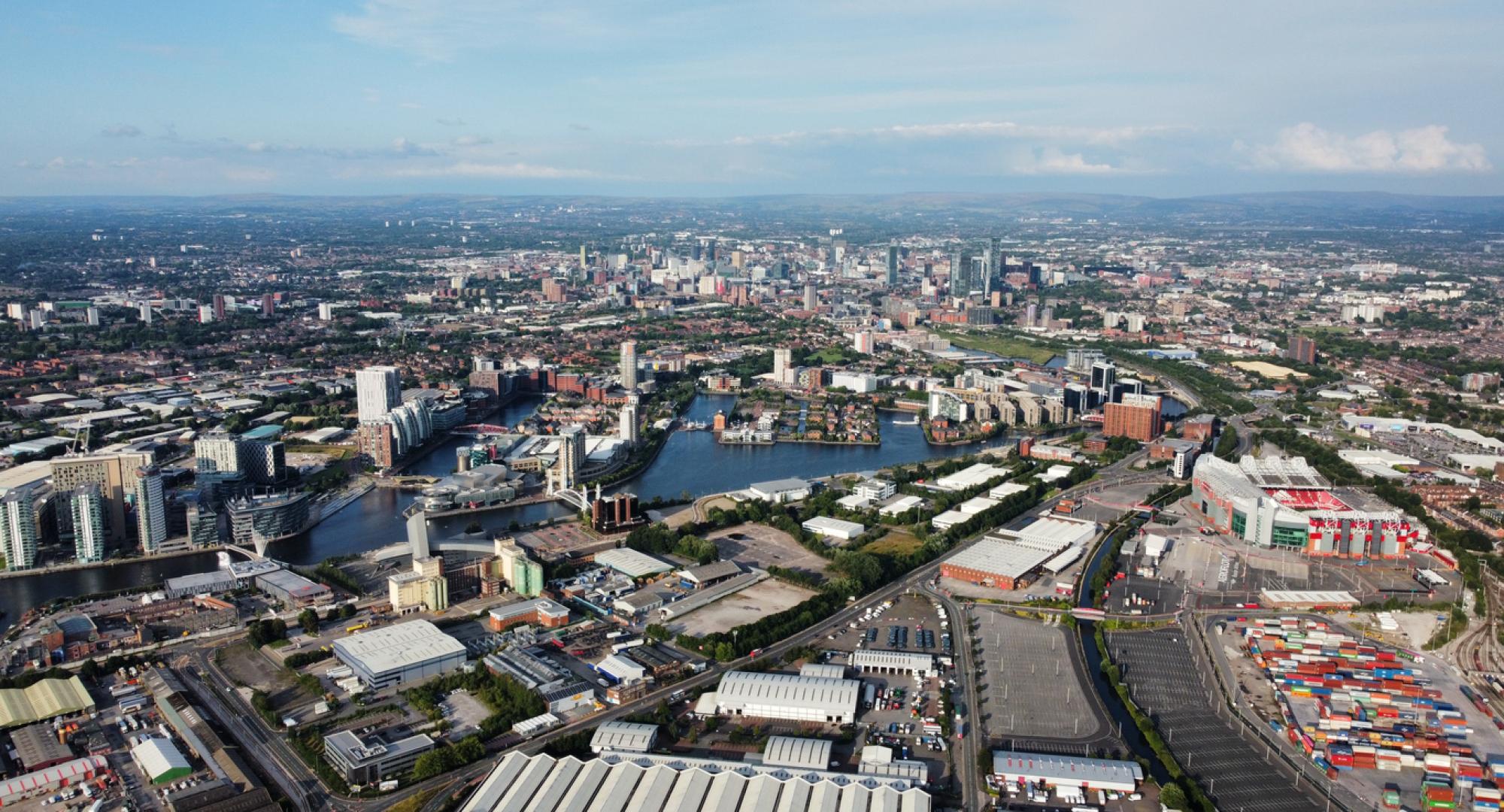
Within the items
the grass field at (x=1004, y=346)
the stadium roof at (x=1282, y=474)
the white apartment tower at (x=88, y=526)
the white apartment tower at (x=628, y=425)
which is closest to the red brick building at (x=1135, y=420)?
the stadium roof at (x=1282, y=474)

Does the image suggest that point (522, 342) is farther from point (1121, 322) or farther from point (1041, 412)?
point (1121, 322)

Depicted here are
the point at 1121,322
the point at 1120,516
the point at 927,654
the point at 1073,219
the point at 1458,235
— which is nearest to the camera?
the point at 927,654

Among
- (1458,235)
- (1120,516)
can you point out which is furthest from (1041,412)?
(1458,235)

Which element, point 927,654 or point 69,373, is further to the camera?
point 69,373

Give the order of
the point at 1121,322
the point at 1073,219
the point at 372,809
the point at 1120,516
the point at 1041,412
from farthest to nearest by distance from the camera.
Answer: the point at 1073,219
the point at 1121,322
the point at 1041,412
the point at 1120,516
the point at 372,809

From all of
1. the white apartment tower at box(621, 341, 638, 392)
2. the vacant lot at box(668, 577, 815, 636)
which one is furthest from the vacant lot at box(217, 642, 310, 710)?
the white apartment tower at box(621, 341, 638, 392)

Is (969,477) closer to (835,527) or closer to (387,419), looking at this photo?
(835,527)

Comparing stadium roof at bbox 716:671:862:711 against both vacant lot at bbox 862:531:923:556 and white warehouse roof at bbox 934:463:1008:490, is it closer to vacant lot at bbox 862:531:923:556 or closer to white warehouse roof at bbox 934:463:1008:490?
vacant lot at bbox 862:531:923:556
